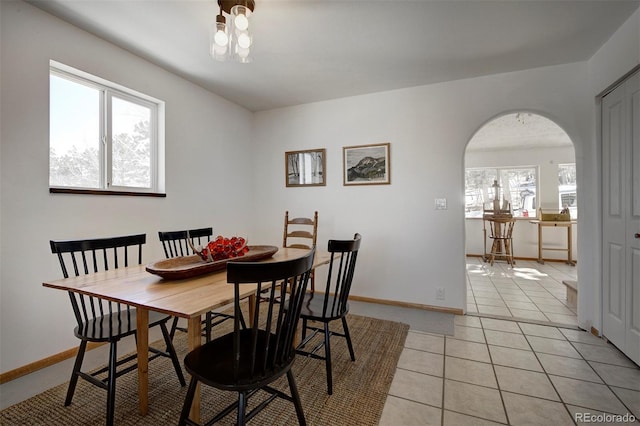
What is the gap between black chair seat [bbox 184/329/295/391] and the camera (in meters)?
1.10

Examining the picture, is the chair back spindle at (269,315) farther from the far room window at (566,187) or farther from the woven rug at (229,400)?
the far room window at (566,187)

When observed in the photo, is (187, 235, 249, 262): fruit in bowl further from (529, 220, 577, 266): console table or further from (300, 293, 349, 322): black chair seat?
(529, 220, 577, 266): console table

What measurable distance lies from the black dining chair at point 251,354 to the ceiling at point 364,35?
1.75 m

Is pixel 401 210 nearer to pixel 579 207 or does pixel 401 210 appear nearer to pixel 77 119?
pixel 579 207

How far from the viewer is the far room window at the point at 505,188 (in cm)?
605

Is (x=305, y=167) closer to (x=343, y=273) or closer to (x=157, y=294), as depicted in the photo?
(x=343, y=273)

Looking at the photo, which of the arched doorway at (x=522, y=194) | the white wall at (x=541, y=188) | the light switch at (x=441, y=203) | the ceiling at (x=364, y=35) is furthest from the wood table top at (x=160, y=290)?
the white wall at (x=541, y=188)

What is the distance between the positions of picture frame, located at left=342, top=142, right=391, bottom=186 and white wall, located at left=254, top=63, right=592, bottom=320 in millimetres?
70

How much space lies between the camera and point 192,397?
1.22 meters

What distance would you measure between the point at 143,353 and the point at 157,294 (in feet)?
1.60

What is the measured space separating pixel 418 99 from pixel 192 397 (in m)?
3.23

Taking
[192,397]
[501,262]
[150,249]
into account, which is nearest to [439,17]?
[192,397]

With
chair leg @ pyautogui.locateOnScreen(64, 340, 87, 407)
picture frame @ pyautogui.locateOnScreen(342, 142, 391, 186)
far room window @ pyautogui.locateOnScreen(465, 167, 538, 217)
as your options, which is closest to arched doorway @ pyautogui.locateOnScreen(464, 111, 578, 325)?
far room window @ pyautogui.locateOnScreen(465, 167, 538, 217)

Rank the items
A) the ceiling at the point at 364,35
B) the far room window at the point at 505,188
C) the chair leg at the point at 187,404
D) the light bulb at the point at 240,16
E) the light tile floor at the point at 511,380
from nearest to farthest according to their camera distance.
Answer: the chair leg at the point at 187,404 < the light tile floor at the point at 511,380 < the light bulb at the point at 240,16 < the ceiling at the point at 364,35 < the far room window at the point at 505,188
